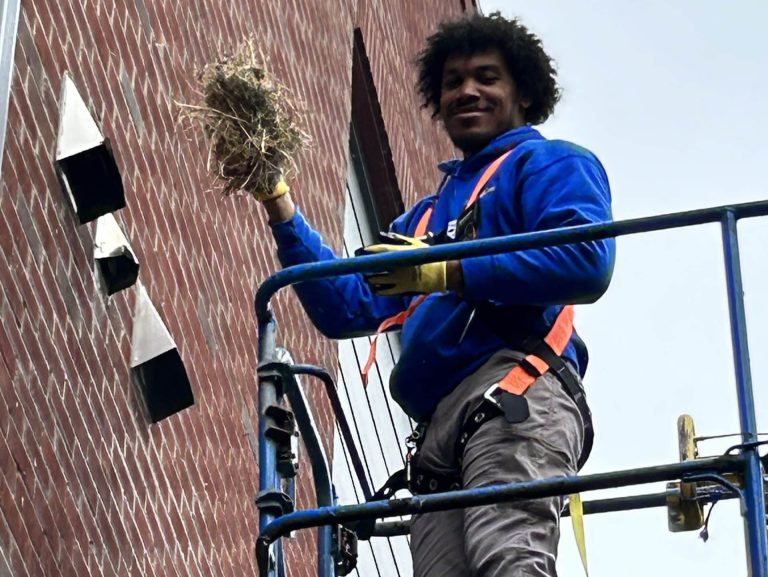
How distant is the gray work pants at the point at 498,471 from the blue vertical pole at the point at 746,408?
63 centimetres

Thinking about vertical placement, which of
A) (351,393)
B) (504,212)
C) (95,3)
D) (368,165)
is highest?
(95,3)

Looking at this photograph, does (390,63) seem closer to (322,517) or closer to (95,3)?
(95,3)

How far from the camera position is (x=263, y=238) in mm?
8547

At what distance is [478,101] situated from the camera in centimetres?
601

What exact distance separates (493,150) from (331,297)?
0.70m

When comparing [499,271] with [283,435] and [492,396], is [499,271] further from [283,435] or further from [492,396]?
[283,435]

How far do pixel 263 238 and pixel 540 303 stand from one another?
3528 millimetres

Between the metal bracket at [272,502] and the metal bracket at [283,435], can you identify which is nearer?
the metal bracket at [272,502]

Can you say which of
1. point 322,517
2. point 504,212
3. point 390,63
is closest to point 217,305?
point 504,212

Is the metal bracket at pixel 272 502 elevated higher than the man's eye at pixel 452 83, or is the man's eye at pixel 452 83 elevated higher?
the man's eye at pixel 452 83

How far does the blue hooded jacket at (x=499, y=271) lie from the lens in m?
5.14

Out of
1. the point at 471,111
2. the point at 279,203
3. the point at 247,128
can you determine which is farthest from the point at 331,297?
the point at 471,111

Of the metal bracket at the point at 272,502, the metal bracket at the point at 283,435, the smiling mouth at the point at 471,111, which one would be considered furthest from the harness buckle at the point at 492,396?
the smiling mouth at the point at 471,111

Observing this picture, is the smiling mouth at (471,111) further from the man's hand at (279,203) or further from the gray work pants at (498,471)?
the gray work pants at (498,471)
